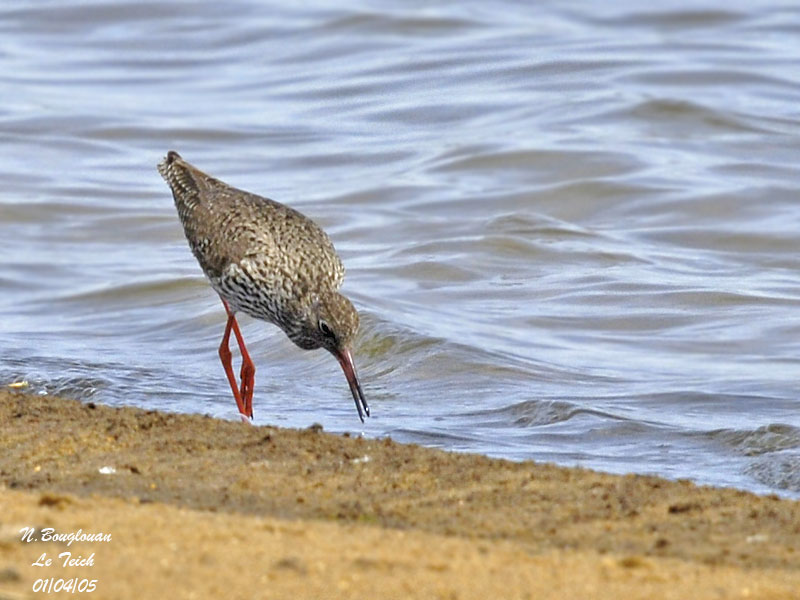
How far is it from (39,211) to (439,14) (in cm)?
913

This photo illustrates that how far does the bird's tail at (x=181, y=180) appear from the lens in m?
9.42

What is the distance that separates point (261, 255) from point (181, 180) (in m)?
1.22

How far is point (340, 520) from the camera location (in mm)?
5246

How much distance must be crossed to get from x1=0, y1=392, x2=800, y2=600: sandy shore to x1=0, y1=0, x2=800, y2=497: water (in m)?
1.94

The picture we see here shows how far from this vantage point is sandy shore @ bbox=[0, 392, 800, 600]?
171 inches

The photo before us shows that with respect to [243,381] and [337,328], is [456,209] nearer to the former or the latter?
[243,381]

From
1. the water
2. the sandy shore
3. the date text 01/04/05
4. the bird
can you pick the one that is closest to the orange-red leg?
the bird

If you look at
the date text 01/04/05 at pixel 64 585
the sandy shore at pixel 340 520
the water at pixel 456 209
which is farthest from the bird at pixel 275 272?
the date text 01/04/05 at pixel 64 585

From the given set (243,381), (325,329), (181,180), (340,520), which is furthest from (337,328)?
(340,520)

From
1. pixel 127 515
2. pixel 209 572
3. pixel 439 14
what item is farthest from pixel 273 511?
pixel 439 14

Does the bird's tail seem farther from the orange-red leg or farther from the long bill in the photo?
the long bill

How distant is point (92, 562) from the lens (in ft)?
14.3

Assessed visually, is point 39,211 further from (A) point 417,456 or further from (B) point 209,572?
(B) point 209,572

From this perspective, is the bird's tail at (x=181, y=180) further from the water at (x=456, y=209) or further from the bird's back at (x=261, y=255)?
the water at (x=456, y=209)
